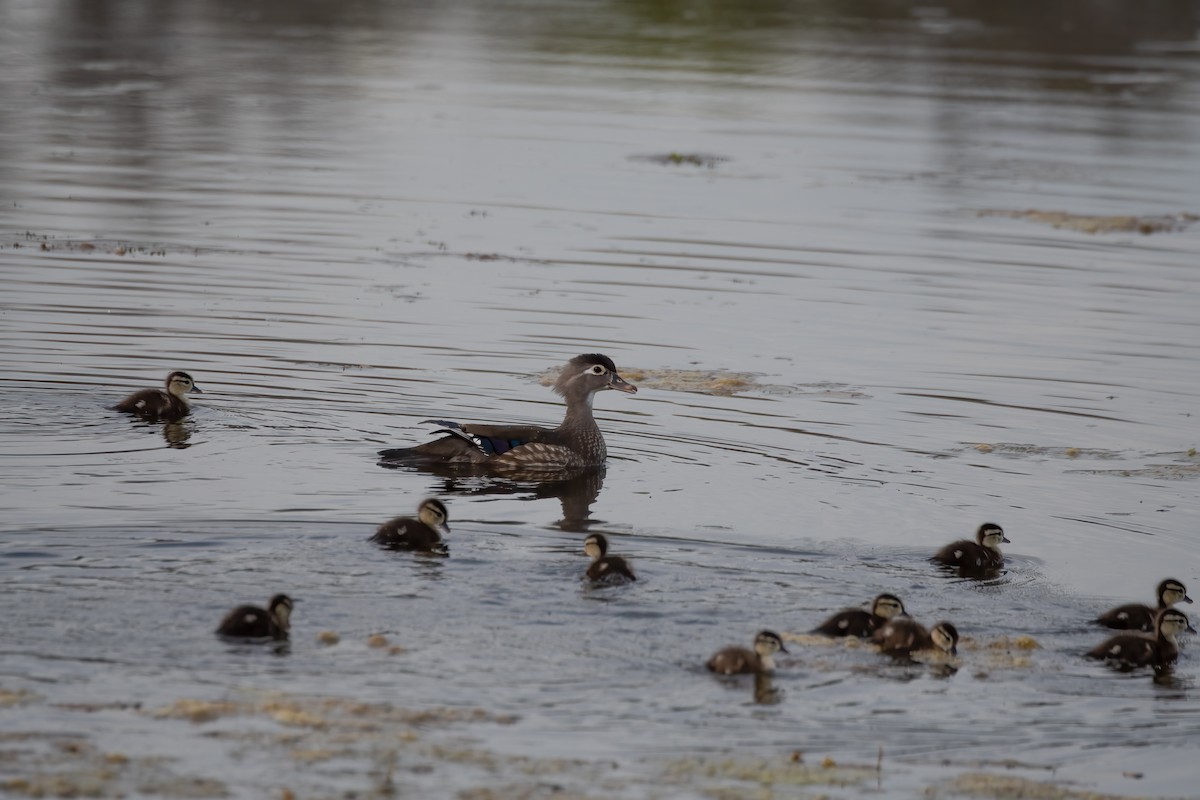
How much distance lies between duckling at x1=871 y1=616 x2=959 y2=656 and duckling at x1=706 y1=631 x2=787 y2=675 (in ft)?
2.47

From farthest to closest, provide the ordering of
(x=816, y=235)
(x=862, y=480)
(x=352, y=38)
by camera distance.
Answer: (x=352, y=38) → (x=816, y=235) → (x=862, y=480)

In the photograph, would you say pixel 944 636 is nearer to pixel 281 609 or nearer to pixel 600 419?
pixel 281 609

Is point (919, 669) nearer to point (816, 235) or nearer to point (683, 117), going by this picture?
point (816, 235)

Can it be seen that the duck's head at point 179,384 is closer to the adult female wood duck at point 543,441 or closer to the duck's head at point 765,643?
the adult female wood duck at point 543,441

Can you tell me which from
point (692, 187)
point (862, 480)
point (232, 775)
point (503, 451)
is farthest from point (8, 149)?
point (232, 775)

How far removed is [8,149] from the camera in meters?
28.5

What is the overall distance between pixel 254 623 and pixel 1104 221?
18.9m

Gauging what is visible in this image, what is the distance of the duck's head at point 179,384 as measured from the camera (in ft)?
47.6

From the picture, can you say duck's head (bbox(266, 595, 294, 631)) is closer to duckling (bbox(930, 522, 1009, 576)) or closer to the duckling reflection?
duckling (bbox(930, 522, 1009, 576))

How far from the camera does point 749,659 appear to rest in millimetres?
9344

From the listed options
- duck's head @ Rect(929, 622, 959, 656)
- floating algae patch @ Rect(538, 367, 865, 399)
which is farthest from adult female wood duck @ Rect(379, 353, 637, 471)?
duck's head @ Rect(929, 622, 959, 656)

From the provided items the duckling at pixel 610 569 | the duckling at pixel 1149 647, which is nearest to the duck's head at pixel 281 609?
the duckling at pixel 610 569

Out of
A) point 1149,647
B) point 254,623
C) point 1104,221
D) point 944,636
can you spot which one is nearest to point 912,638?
point 944,636

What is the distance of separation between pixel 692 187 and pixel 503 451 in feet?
47.4
